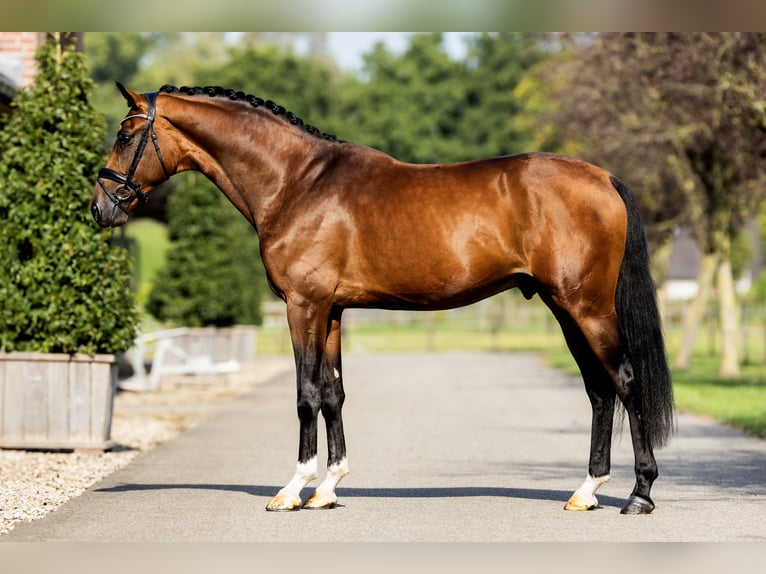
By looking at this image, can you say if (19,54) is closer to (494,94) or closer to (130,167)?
(130,167)

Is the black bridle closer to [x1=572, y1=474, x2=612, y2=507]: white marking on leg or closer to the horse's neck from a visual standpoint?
the horse's neck

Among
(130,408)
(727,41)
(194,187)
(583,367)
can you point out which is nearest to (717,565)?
(583,367)

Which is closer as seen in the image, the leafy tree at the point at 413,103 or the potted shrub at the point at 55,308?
the potted shrub at the point at 55,308

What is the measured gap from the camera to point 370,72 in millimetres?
67250

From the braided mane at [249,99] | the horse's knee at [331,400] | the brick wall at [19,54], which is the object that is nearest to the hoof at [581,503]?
the horse's knee at [331,400]

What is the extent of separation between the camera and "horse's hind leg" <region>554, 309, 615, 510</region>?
8352 mm

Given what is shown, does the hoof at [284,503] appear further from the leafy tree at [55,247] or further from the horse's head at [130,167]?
the leafy tree at [55,247]

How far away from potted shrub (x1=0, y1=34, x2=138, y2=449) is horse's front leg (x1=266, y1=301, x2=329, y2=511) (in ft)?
13.3

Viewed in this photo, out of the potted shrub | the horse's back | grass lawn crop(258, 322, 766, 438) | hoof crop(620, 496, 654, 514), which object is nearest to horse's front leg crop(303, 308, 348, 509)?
the horse's back

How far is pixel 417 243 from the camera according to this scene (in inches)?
327

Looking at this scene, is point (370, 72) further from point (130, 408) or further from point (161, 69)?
point (130, 408)

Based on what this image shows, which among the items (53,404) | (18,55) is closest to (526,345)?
(18,55)

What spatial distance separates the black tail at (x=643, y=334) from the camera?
27.2 feet

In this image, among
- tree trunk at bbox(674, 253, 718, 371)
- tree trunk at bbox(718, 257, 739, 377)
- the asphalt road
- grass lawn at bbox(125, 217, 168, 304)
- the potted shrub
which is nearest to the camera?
the asphalt road
